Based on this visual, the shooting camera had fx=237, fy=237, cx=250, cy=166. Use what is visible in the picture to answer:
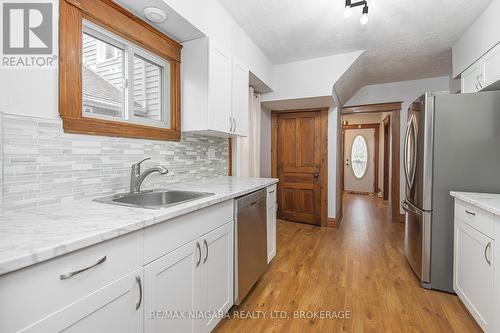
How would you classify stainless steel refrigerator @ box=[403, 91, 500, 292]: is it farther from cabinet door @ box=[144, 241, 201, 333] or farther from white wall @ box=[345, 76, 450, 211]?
white wall @ box=[345, 76, 450, 211]

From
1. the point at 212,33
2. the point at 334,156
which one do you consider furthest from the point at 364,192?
the point at 212,33

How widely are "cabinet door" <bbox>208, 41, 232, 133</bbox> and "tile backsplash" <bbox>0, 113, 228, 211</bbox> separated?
Result: 0.50m

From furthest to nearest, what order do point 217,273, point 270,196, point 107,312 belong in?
point 270,196, point 217,273, point 107,312

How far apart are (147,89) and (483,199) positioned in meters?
2.65

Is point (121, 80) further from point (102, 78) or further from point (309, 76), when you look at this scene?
point (309, 76)

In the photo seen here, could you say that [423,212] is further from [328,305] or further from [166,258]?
[166,258]

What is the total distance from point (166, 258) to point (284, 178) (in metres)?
3.36

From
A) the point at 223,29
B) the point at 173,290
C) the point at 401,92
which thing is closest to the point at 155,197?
the point at 173,290

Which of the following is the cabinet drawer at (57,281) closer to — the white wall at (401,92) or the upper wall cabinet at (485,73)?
the upper wall cabinet at (485,73)

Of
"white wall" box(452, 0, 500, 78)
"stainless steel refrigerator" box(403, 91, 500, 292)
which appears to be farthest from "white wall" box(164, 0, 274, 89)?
"white wall" box(452, 0, 500, 78)

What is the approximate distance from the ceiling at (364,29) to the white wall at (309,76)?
0.11 meters

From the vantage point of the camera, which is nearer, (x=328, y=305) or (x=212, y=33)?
(x=328, y=305)

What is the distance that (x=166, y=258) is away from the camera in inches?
43.2

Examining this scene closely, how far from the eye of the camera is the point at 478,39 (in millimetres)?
2314
